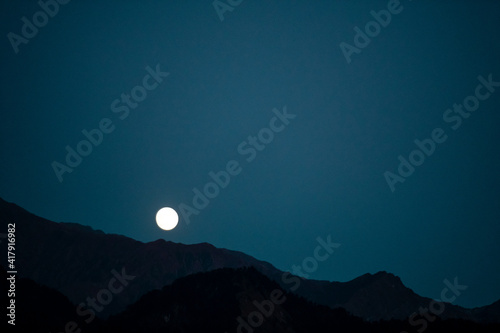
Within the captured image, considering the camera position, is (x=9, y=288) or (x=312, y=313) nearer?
(x=9, y=288)

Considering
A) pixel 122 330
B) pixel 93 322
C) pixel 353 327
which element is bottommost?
pixel 353 327

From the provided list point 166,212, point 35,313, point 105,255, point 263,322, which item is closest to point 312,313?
point 263,322

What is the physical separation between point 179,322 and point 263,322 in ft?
44.6

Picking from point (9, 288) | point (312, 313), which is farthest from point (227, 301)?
point (9, 288)

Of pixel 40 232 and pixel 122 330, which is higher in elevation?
pixel 40 232

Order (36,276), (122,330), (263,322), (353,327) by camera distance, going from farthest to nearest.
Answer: (36,276)
(353,327)
(263,322)
(122,330)

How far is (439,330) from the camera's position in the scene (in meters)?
65.2

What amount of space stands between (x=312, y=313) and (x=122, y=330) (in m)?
34.0

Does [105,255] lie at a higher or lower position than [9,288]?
higher

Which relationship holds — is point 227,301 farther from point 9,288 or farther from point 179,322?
point 9,288

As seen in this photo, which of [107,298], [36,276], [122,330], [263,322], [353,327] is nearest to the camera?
[122,330]

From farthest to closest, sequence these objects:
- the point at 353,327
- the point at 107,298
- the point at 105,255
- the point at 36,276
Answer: the point at 105,255 → the point at 36,276 → the point at 107,298 → the point at 353,327

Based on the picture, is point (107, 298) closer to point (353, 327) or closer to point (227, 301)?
point (227, 301)

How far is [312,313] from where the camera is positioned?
72.0 m
